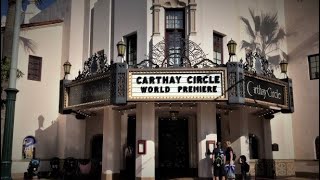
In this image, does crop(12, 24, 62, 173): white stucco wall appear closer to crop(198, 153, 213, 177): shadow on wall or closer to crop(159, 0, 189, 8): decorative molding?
crop(159, 0, 189, 8): decorative molding

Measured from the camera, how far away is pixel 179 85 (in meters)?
16.2

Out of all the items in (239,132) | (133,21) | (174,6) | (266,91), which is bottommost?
(239,132)

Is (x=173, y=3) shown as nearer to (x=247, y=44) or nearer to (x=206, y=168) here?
(x=247, y=44)

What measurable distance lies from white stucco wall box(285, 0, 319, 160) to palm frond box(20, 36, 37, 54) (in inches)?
597

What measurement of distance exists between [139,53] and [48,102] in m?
7.28

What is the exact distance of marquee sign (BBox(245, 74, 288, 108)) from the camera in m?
16.9

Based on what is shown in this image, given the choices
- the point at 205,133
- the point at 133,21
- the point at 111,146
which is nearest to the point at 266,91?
the point at 205,133

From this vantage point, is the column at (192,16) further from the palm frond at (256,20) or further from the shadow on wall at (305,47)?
the shadow on wall at (305,47)

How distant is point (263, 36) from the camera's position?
75.3 ft

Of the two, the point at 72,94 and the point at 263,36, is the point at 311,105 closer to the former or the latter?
the point at 263,36

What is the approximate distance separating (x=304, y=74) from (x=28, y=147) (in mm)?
16304

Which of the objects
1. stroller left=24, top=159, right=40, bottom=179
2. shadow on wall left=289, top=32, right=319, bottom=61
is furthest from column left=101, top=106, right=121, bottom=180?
shadow on wall left=289, top=32, right=319, bottom=61

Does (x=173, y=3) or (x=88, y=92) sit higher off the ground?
(x=173, y=3)

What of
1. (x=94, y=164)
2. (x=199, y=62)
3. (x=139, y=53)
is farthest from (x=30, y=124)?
(x=199, y=62)
